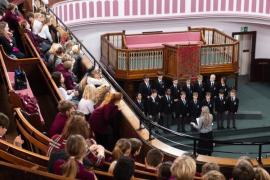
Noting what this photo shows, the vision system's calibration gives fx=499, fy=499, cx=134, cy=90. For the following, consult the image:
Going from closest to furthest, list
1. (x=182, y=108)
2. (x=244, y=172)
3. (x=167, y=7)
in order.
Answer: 1. (x=244, y=172)
2. (x=182, y=108)
3. (x=167, y=7)

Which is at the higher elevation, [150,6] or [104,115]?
[150,6]

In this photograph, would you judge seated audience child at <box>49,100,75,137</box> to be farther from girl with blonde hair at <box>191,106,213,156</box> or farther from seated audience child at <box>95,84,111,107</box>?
girl with blonde hair at <box>191,106,213,156</box>

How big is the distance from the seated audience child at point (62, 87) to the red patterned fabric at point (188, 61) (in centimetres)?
625

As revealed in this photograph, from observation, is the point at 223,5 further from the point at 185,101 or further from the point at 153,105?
the point at 153,105

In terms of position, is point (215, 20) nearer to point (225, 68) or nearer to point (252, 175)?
point (225, 68)

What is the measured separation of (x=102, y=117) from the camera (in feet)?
16.7

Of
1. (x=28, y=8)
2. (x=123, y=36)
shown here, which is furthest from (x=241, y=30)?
(x=28, y=8)

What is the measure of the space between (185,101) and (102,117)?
226 inches

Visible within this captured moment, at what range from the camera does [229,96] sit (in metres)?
10.8

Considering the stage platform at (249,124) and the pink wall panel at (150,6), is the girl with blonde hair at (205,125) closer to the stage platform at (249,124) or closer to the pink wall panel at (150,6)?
the stage platform at (249,124)

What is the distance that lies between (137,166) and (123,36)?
904cm

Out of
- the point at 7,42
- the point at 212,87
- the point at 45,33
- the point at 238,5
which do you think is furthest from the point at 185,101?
the point at 7,42

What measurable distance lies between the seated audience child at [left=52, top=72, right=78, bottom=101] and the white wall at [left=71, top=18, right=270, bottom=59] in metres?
7.81

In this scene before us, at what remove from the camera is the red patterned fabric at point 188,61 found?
11.8m
